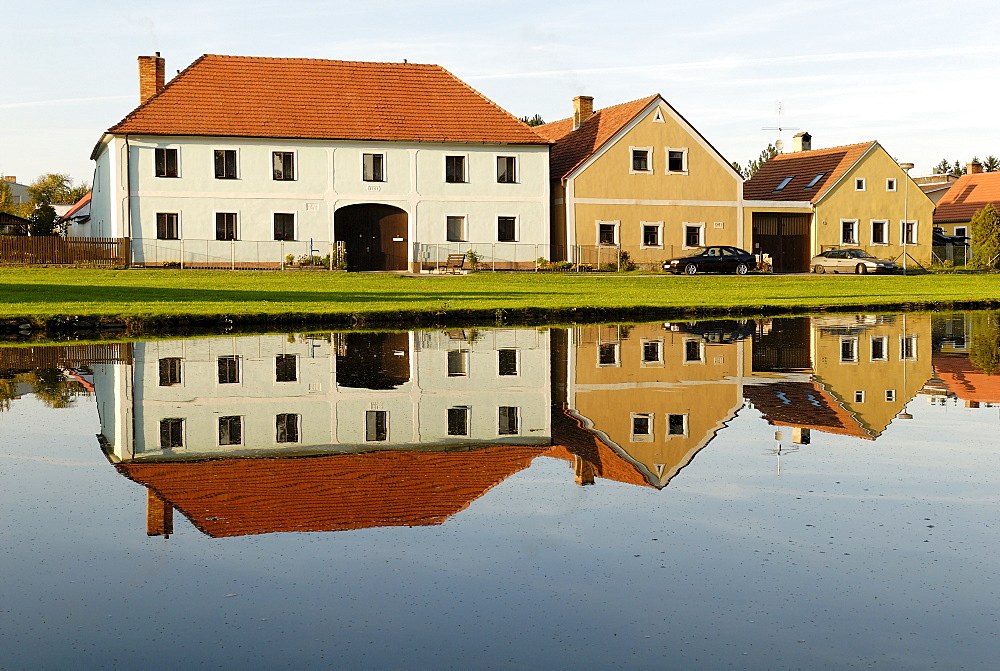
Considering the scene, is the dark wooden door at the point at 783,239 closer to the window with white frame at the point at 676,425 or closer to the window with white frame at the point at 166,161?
the window with white frame at the point at 166,161

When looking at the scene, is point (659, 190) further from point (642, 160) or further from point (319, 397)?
point (319, 397)

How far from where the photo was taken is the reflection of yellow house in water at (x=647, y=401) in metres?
10.2

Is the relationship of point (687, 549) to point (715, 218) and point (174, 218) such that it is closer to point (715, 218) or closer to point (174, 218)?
point (174, 218)

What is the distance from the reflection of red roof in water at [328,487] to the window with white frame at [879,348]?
34.5 ft

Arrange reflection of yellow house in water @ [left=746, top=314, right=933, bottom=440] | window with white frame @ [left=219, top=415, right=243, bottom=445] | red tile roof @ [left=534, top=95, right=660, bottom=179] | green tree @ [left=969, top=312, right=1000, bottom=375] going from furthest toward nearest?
1. red tile roof @ [left=534, top=95, right=660, bottom=179]
2. green tree @ [left=969, top=312, right=1000, bottom=375]
3. reflection of yellow house in water @ [left=746, top=314, right=933, bottom=440]
4. window with white frame @ [left=219, top=415, right=243, bottom=445]

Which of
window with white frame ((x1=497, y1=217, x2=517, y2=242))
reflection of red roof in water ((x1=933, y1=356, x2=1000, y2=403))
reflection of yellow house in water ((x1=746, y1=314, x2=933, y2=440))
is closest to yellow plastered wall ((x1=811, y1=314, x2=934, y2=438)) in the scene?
reflection of yellow house in water ((x1=746, y1=314, x2=933, y2=440))

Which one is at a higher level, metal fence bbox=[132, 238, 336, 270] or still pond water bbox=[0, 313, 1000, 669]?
metal fence bbox=[132, 238, 336, 270]

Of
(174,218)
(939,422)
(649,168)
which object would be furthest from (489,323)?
(649,168)

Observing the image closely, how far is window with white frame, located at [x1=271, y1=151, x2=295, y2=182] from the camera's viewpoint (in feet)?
167

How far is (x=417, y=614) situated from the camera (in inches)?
235

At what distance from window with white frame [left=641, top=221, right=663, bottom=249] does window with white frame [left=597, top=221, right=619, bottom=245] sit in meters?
1.54

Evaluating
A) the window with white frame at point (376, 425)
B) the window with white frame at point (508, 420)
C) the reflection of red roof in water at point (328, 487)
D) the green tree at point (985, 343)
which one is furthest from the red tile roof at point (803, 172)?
the reflection of red roof in water at point (328, 487)

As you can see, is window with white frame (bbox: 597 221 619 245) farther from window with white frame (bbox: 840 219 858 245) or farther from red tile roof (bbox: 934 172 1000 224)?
red tile roof (bbox: 934 172 1000 224)

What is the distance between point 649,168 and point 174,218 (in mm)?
22468
